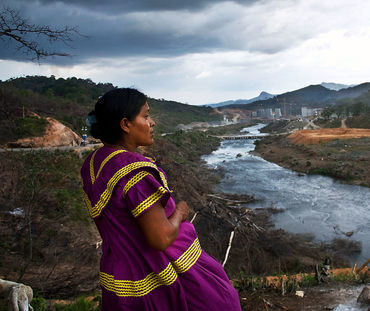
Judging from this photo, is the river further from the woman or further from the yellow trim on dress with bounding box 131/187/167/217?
the yellow trim on dress with bounding box 131/187/167/217

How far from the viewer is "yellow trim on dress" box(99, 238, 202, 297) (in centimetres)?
118

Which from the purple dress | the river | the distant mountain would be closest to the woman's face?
the purple dress

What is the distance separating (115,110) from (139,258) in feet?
Result: 1.85

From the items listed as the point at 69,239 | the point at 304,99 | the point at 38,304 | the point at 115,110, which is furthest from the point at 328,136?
the point at 304,99

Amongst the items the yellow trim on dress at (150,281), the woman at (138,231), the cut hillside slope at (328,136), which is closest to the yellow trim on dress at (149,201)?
the woman at (138,231)

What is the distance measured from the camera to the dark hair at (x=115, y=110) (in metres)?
1.25

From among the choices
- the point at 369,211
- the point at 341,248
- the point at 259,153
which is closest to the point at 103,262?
the point at 341,248

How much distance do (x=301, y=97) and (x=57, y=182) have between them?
145 meters

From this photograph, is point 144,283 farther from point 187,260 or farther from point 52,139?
point 52,139

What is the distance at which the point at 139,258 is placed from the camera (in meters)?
1.19

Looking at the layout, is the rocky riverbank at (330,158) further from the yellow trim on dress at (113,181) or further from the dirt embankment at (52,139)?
the yellow trim on dress at (113,181)

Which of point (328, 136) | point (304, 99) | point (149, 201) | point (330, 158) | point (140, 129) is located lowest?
point (330, 158)

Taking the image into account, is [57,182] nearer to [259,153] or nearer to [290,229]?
[290,229]

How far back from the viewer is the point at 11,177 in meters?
7.90
